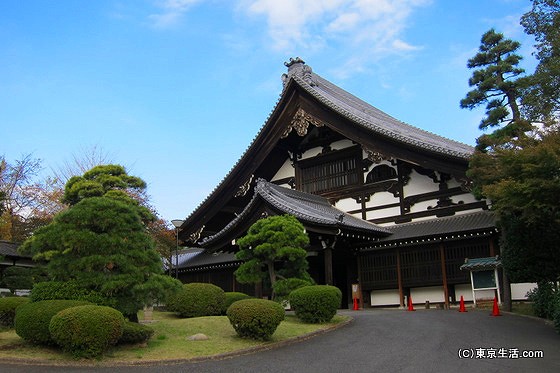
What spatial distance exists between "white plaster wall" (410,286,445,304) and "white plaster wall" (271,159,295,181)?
8.67 m

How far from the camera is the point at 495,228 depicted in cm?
1730

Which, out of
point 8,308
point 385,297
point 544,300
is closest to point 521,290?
point 544,300

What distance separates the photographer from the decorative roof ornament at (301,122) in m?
23.4

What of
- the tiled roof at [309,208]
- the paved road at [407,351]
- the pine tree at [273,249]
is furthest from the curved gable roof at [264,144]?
the paved road at [407,351]

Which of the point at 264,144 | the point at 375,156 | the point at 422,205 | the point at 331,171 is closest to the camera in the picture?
the point at 422,205

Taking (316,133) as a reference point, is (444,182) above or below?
below

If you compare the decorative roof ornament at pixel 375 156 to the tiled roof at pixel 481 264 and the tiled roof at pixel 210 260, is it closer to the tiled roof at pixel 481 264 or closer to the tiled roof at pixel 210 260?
the tiled roof at pixel 481 264

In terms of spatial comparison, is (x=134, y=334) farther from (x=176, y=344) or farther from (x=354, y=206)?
(x=354, y=206)

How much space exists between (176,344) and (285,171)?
619 inches

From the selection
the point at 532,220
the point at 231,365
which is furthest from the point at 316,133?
the point at 231,365

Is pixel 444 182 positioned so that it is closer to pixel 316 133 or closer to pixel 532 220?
pixel 316 133

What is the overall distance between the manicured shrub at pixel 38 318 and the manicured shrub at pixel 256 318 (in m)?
3.28

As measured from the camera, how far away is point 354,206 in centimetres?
2272

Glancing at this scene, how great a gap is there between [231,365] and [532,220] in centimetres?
717
